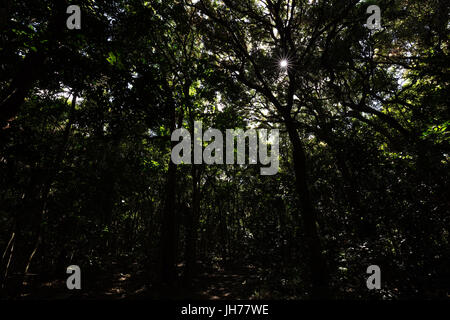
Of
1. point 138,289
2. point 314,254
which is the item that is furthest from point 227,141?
point 138,289

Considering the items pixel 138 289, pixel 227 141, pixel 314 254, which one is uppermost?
pixel 227 141

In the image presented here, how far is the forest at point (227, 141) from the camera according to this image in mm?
4598

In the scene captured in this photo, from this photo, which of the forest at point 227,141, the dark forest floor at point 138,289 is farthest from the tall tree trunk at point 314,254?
the dark forest floor at point 138,289

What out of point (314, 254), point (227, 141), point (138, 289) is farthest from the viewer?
point (227, 141)

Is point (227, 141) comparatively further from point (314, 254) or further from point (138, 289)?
point (138, 289)

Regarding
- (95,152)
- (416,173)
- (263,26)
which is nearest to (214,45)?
(263,26)

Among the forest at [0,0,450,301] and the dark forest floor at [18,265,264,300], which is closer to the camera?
the forest at [0,0,450,301]

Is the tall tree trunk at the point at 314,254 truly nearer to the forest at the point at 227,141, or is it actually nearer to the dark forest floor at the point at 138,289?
the forest at the point at 227,141

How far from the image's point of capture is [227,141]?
1409cm

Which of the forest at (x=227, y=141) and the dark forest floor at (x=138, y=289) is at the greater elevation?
the forest at (x=227, y=141)

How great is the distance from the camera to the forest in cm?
460


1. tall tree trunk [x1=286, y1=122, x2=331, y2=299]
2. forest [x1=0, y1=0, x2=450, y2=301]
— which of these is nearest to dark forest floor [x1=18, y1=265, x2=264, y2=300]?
forest [x1=0, y1=0, x2=450, y2=301]

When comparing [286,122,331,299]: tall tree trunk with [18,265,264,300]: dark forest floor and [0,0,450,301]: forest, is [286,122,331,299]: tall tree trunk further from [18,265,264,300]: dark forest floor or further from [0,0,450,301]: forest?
[18,265,264,300]: dark forest floor

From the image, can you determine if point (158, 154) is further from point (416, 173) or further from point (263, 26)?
point (416, 173)
